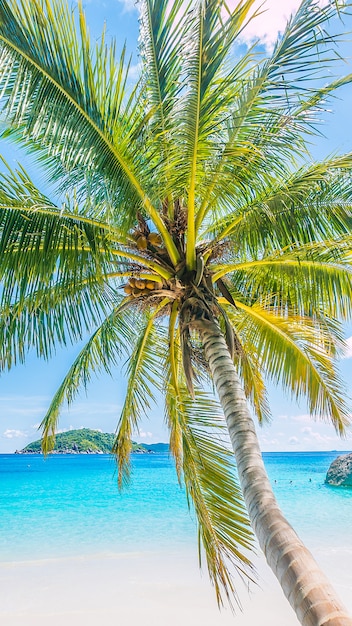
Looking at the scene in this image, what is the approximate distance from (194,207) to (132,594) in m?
9.68

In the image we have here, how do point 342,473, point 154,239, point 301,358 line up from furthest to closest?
point 342,473 < point 301,358 < point 154,239

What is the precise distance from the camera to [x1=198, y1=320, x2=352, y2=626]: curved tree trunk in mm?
2311

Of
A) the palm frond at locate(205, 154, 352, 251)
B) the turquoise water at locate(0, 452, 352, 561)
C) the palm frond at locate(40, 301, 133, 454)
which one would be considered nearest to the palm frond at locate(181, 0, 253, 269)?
the palm frond at locate(205, 154, 352, 251)

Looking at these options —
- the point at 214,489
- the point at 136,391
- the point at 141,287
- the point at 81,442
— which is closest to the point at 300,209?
the point at 141,287

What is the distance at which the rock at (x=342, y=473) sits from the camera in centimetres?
2836

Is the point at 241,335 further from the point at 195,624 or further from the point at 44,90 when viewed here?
the point at 195,624

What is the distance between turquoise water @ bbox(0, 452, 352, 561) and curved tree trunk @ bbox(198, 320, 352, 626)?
12.2 metres

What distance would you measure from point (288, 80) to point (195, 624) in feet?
29.2

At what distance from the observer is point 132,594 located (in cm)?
1097

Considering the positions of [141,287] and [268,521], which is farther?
[141,287]

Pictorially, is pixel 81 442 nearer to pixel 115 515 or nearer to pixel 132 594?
pixel 115 515

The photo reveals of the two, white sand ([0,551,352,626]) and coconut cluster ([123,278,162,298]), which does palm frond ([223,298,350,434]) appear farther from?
white sand ([0,551,352,626])

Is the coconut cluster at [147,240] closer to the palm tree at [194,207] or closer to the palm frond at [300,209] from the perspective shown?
the palm tree at [194,207]

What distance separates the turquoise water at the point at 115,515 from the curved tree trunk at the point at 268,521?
12.2 metres
